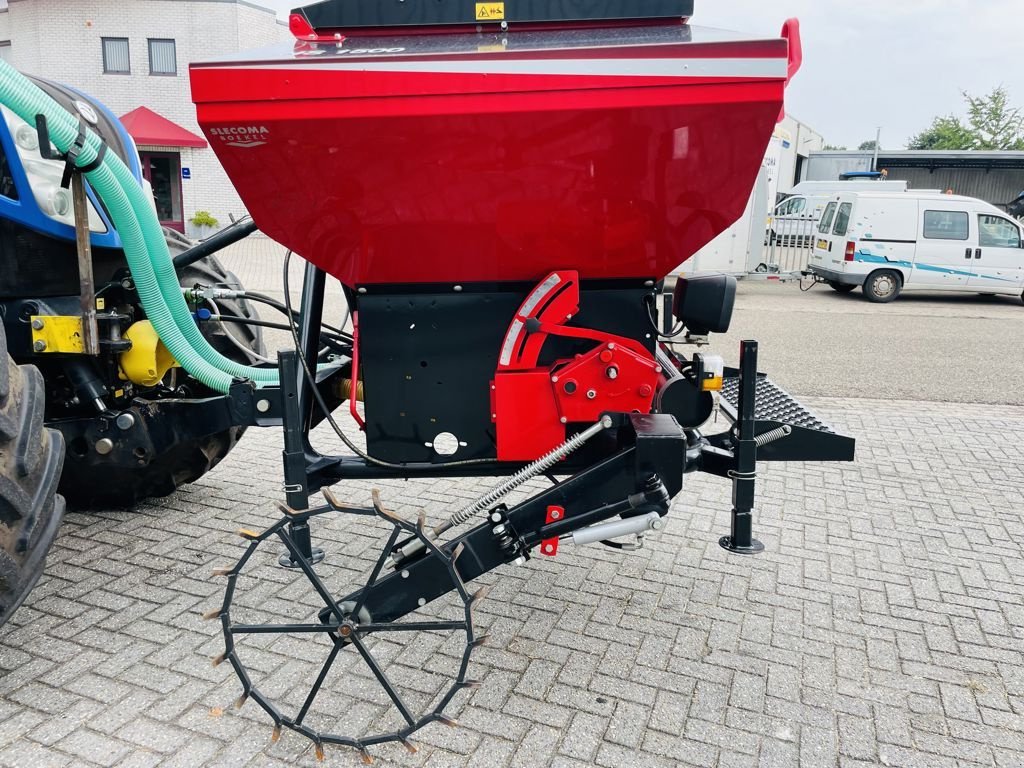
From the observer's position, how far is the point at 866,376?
23.4 feet

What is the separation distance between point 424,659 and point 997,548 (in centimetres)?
255

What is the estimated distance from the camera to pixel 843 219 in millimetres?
12797

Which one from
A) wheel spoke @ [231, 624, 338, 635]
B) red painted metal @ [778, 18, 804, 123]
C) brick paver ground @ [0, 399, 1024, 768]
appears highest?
red painted metal @ [778, 18, 804, 123]

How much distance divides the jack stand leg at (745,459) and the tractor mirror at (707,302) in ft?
0.37

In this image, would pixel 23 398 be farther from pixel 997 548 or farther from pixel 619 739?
pixel 997 548

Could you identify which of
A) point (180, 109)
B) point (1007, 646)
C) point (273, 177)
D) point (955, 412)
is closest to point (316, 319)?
point (273, 177)

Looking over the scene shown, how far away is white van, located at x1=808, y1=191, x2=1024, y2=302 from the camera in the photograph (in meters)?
12.3

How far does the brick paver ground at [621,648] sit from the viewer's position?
88.3 inches

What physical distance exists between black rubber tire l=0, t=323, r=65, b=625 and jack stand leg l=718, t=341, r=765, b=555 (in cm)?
195

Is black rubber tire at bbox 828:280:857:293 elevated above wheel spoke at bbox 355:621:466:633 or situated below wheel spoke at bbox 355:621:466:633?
above

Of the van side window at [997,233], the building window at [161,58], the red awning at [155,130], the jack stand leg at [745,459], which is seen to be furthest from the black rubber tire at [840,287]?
the building window at [161,58]

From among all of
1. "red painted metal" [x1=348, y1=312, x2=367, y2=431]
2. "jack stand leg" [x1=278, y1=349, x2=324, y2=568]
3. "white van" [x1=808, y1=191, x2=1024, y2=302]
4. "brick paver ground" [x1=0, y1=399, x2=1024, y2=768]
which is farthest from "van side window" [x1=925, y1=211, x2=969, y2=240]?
"jack stand leg" [x1=278, y1=349, x2=324, y2=568]

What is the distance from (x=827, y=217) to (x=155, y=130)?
51.0 feet

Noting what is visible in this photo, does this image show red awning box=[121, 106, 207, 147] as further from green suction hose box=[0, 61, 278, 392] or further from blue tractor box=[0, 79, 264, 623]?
green suction hose box=[0, 61, 278, 392]
